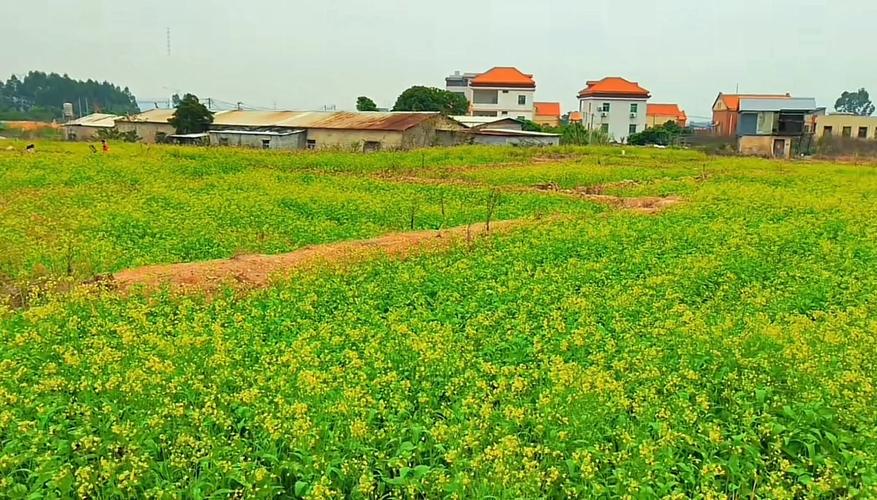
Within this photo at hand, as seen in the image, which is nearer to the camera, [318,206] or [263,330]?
[263,330]

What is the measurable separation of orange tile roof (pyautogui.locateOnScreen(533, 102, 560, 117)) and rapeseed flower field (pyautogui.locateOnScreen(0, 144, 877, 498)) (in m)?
75.5

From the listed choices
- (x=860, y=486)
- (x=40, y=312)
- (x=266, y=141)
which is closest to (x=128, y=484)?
(x=40, y=312)

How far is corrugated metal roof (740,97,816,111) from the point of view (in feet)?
152

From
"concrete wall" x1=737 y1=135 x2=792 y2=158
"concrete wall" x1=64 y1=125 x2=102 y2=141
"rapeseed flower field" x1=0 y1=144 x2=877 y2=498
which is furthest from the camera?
"concrete wall" x1=64 y1=125 x2=102 y2=141

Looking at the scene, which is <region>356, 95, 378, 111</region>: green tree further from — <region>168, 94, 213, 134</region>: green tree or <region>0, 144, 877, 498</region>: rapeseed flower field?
<region>0, 144, 877, 498</region>: rapeseed flower field

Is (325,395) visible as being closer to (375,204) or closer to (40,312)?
(40,312)

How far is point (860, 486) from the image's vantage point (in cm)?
A: 425

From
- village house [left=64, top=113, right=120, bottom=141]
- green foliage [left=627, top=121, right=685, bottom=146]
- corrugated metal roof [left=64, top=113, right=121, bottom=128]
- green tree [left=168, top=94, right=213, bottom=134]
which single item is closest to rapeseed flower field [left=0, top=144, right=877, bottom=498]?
green tree [left=168, top=94, right=213, bottom=134]

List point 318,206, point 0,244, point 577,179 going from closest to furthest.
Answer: point 0,244, point 318,206, point 577,179

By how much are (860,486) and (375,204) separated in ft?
47.5

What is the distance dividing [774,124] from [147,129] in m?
47.8

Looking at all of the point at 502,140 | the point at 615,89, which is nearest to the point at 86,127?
the point at 502,140

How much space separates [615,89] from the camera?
63.8 m

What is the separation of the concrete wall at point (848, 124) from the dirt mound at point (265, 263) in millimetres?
49628
